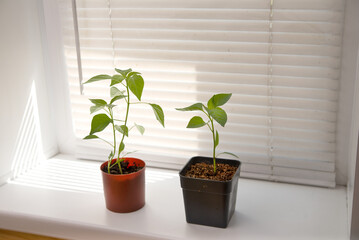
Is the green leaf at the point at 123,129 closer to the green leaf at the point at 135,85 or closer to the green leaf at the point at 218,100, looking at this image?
the green leaf at the point at 135,85

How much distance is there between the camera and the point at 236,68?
1401 millimetres

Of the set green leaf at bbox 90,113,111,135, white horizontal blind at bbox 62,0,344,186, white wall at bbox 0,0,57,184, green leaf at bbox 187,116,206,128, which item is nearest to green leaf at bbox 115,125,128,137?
green leaf at bbox 90,113,111,135

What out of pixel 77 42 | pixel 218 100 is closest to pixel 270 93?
pixel 218 100

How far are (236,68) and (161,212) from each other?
486 mm

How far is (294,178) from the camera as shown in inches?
57.1

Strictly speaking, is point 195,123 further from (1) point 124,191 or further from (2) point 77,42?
(2) point 77,42

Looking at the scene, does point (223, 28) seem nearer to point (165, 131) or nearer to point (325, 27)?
point (325, 27)

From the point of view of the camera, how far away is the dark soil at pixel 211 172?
121 cm

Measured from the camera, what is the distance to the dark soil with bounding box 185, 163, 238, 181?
121 centimetres

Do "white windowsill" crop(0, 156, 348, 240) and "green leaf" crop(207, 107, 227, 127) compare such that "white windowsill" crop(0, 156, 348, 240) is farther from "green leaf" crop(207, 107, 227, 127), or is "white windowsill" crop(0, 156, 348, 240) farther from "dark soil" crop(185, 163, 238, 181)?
"green leaf" crop(207, 107, 227, 127)

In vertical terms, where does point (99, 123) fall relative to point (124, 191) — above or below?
above

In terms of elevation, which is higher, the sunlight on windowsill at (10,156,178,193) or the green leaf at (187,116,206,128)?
the green leaf at (187,116,206,128)

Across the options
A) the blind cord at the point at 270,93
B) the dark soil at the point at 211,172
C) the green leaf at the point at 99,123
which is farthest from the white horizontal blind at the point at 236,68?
the green leaf at the point at 99,123

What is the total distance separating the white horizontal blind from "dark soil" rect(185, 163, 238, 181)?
0.22 m
